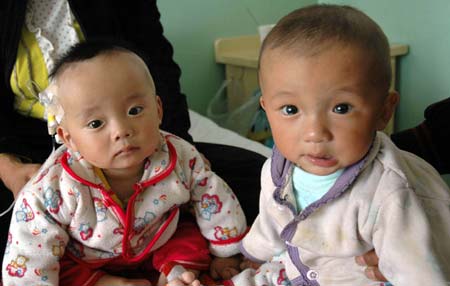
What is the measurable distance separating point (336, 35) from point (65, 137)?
57cm

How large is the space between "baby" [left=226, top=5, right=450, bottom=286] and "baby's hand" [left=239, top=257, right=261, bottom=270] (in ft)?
0.74

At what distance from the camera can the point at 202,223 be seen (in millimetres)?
1035

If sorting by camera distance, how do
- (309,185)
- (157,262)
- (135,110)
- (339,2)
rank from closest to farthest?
(309,185) < (135,110) < (157,262) < (339,2)

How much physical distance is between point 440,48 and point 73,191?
1.57 meters

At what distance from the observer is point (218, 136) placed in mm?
1771

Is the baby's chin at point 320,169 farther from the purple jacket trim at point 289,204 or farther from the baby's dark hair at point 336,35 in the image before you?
the baby's dark hair at point 336,35

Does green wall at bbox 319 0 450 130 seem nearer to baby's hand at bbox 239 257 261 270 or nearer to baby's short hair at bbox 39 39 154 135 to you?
baby's hand at bbox 239 257 261 270

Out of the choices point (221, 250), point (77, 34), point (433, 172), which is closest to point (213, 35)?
point (77, 34)

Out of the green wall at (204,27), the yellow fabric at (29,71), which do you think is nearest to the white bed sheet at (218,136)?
the green wall at (204,27)

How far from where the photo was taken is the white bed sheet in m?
1.64

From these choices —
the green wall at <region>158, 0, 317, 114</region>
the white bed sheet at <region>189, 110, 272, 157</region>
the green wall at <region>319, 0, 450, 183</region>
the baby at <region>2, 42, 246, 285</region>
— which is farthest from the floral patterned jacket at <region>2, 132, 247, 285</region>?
the green wall at <region>158, 0, 317, 114</region>

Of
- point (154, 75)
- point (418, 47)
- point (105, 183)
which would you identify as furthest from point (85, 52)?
point (418, 47)

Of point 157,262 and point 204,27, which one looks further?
point 204,27

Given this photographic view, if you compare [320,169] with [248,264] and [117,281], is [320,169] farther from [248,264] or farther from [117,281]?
[117,281]
